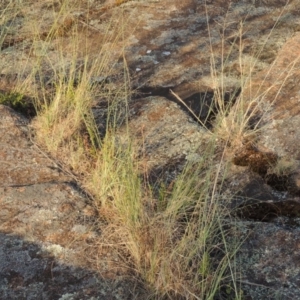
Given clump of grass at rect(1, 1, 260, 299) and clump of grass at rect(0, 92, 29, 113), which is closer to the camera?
clump of grass at rect(1, 1, 260, 299)

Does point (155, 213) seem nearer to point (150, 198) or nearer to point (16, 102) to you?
point (150, 198)

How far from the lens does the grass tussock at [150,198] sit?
2418 mm

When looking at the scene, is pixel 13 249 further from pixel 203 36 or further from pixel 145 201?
pixel 203 36

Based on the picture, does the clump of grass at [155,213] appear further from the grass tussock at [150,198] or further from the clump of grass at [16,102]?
the clump of grass at [16,102]

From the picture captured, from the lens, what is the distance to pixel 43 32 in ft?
14.6

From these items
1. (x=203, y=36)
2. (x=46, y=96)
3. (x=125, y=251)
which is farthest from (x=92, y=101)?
(x=125, y=251)

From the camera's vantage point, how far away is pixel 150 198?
8.78ft

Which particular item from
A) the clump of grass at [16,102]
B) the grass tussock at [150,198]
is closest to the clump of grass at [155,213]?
the grass tussock at [150,198]

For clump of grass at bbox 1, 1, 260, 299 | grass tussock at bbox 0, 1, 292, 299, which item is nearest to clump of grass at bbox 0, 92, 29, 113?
grass tussock at bbox 0, 1, 292, 299

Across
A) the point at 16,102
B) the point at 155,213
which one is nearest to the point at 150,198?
the point at 155,213

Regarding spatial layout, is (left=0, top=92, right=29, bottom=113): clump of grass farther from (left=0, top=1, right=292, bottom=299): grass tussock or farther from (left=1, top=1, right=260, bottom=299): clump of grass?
(left=1, top=1, right=260, bottom=299): clump of grass

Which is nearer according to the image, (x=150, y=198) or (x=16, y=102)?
(x=150, y=198)

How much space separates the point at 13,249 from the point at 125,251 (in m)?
0.43

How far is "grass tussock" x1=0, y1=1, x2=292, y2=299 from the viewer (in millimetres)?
2418
